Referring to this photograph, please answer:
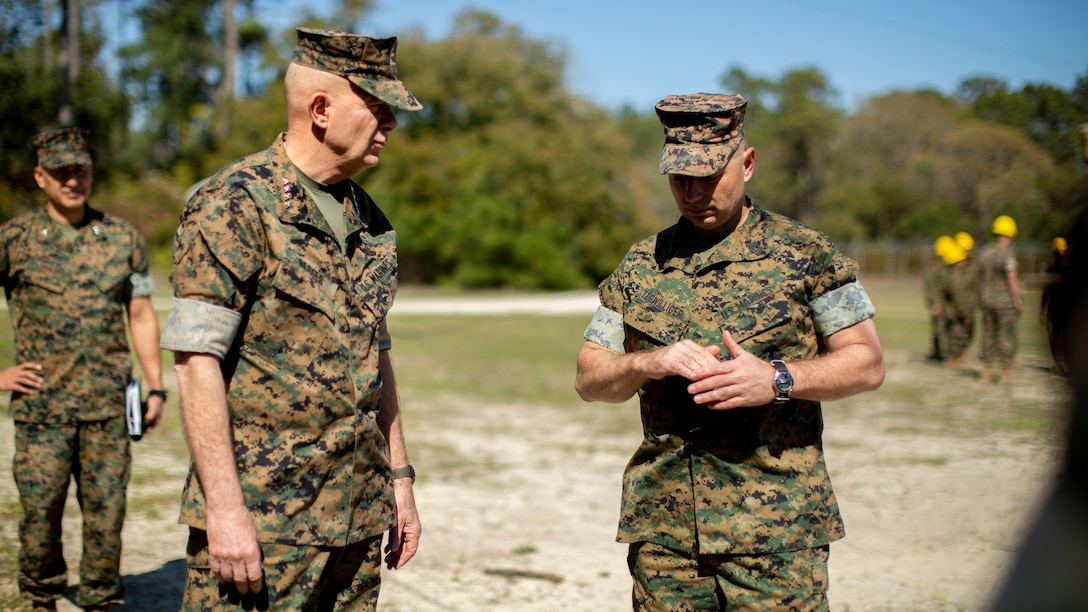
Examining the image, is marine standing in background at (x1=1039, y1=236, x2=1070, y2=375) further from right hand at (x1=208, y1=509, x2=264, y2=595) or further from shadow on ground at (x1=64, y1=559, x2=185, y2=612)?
shadow on ground at (x1=64, y1=559, x2=185, y2=612)

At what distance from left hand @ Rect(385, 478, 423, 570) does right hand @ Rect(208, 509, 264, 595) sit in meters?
0.62

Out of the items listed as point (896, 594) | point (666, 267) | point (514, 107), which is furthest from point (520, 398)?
point (514, 107)

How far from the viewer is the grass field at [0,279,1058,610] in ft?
31.1

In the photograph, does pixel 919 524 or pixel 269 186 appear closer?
pixel 269 186

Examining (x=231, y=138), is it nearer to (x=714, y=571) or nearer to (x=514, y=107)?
(x=514, y=107)

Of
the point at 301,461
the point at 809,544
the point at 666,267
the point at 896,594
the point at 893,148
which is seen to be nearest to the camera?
the point at 301,461

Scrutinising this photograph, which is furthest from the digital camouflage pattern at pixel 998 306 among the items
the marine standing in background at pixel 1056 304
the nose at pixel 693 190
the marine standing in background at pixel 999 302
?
the marine standing in background at pixel 1056 304

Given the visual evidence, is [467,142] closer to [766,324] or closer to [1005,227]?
[1005,227]

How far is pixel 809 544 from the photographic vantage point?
3.17 meters

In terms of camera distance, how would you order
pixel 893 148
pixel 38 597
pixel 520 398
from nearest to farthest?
pixel 38 597, pixel 520 398, pixel 893 148

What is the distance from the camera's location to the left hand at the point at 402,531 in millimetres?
3289

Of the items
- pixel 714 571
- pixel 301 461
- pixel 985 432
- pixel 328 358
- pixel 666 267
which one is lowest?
pixel 985 432

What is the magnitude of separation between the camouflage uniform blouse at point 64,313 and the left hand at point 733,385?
354cm

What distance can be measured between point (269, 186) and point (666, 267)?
4.39ft
